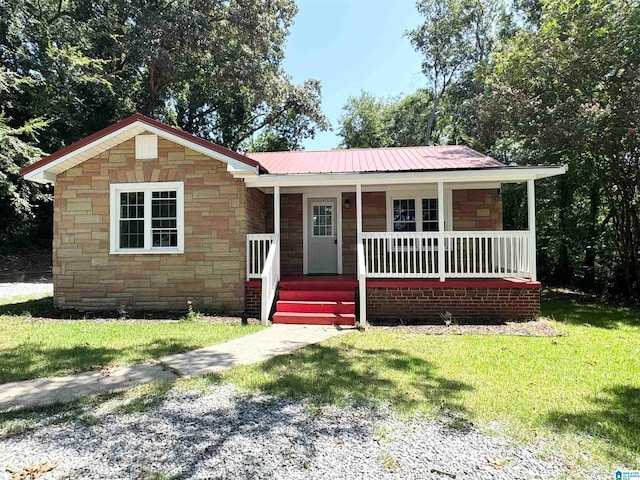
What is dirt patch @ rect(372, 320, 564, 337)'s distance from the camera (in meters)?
6.88

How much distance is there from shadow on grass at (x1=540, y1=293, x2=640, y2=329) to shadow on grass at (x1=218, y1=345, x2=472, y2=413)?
498 cm

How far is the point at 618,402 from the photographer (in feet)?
12.9

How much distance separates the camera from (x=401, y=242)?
9.16 meters

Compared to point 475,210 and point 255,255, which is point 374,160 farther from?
point 255,255

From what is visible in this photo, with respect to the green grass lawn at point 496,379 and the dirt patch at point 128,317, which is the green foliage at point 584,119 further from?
the dirt patch at point 128,317

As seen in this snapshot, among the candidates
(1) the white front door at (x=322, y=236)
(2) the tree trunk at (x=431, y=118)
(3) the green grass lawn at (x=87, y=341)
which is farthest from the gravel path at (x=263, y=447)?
(2) the tree trunk at (x=431, y=118)

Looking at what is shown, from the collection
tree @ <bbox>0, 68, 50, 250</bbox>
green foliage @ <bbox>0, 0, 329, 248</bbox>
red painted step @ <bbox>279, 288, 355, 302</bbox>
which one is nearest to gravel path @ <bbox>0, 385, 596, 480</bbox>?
red painted step @ <bbox>279, 288, 355, 302</bbox>

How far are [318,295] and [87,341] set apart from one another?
421 centimetres

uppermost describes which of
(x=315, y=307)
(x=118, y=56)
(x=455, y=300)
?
(x=118, y=56)

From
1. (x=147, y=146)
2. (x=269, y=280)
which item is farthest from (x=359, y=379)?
(x=147, y=146)

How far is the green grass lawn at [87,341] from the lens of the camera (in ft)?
16.5

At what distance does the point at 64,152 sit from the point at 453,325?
344 inches

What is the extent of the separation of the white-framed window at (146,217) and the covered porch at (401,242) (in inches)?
68.1

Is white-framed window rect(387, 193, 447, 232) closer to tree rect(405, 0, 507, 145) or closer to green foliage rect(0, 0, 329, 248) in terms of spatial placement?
green foliage rect(0, 0, 329, 248)
